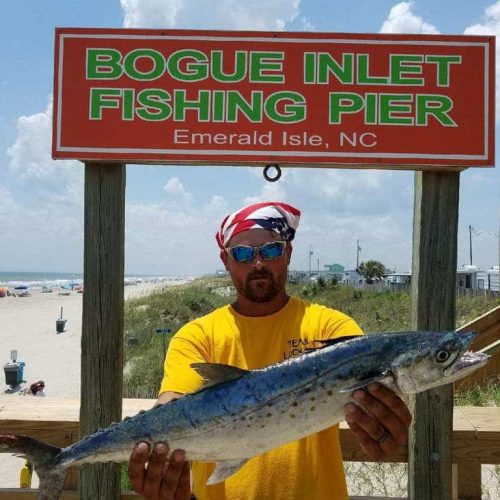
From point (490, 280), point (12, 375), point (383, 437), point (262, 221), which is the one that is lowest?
point (12, 375)

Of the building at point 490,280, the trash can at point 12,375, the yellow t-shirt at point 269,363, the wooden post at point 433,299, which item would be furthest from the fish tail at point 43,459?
the building at point 490,280

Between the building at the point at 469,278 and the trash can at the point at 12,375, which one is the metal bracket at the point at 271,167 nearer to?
the trash can at the point at 12,375

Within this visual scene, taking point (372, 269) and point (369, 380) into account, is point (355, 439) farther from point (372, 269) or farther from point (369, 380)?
point (372, 269)

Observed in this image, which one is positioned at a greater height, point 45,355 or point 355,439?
point 355,439

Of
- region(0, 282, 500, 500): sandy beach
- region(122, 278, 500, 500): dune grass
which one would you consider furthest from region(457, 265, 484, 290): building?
region(0, 282, 500, 500): sandy beach

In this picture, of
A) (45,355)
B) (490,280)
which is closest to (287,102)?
(45,355)

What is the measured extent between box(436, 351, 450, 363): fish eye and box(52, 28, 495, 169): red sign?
1.44 metres

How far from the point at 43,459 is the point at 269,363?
3.62ft

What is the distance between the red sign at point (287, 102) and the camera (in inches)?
130

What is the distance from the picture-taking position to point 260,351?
291 cm

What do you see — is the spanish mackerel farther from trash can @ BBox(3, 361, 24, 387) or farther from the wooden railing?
trash can @ BBox(3, 361, 24, 387)

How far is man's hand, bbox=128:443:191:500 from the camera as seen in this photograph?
2461 millimetres

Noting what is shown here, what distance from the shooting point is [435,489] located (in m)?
3.32

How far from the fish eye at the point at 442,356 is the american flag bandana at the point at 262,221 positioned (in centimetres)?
112
